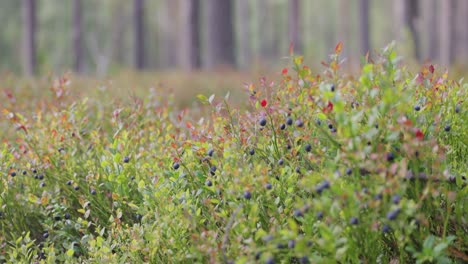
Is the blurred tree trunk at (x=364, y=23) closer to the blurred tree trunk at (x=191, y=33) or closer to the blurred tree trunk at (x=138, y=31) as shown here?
the blurred tree trunk at (x=191, y=33)

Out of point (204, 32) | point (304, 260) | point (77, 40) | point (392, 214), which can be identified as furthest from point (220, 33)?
point (204, 32)

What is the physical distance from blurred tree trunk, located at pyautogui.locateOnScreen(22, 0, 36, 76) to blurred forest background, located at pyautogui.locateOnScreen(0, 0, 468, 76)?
32 millimetres

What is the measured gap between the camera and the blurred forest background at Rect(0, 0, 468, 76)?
529 inches

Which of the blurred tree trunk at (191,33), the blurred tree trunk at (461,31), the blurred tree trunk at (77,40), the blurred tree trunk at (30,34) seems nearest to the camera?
the blurred tree trunk at (191,33)

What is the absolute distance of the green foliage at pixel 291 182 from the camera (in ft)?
6.19

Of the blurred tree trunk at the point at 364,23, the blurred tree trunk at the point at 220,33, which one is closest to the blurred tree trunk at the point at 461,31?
the blurred tree trunk at the point at 364,23

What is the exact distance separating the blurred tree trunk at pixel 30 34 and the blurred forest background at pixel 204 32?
0.11 ft

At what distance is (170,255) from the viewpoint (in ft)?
7.97

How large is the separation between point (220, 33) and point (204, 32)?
28581 mm

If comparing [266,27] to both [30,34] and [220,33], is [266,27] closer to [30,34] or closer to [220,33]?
[30,34]

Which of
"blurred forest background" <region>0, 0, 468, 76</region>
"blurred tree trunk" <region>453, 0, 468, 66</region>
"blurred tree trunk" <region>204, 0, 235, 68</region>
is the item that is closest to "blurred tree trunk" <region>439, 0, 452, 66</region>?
"blurred forest background" <region>0, 0, 468, 76</region>

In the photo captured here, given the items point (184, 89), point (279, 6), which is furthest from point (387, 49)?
point (279, 6)

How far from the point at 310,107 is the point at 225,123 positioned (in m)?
0.46

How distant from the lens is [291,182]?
7.64ft
